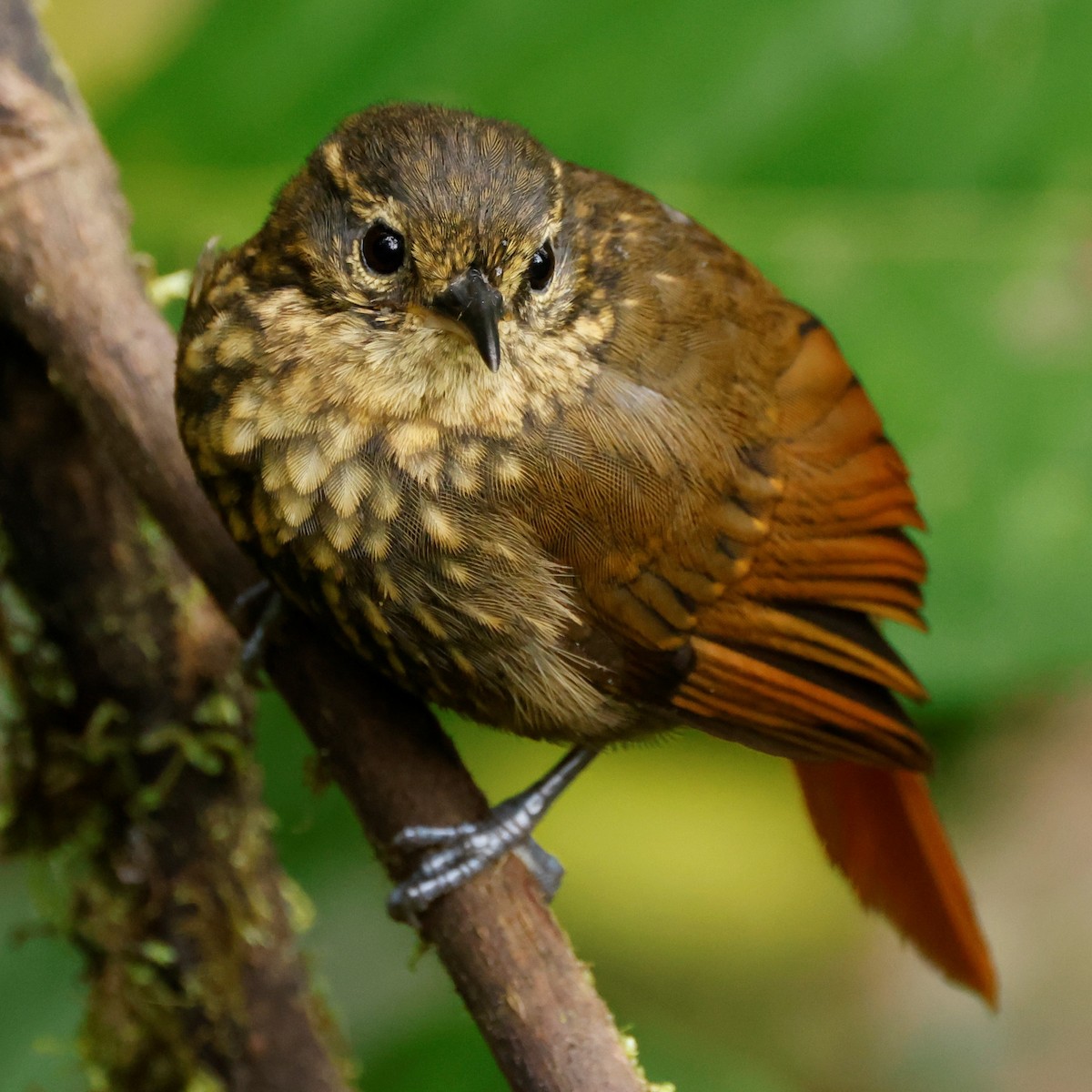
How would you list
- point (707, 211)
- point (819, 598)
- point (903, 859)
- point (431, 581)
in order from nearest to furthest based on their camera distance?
point (431, 581) → point (819, 598) → point (903, 859) → point (707, 211)

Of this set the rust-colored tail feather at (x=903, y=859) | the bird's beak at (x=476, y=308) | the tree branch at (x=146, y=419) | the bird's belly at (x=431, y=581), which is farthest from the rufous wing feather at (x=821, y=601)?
the bird's beak at (x=476, y=308)

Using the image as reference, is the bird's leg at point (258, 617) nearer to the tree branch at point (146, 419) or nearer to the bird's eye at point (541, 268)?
the tree branch at point (146, 419)

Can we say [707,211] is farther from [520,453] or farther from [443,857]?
[443,857]

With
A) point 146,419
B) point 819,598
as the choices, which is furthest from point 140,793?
point 819,598

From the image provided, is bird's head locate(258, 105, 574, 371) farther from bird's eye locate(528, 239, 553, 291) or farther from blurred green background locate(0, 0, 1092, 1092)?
blurred green background locate(0, 0, 1092, 1092)

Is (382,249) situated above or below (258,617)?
above

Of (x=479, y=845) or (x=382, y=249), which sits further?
(x=479, y=845)
